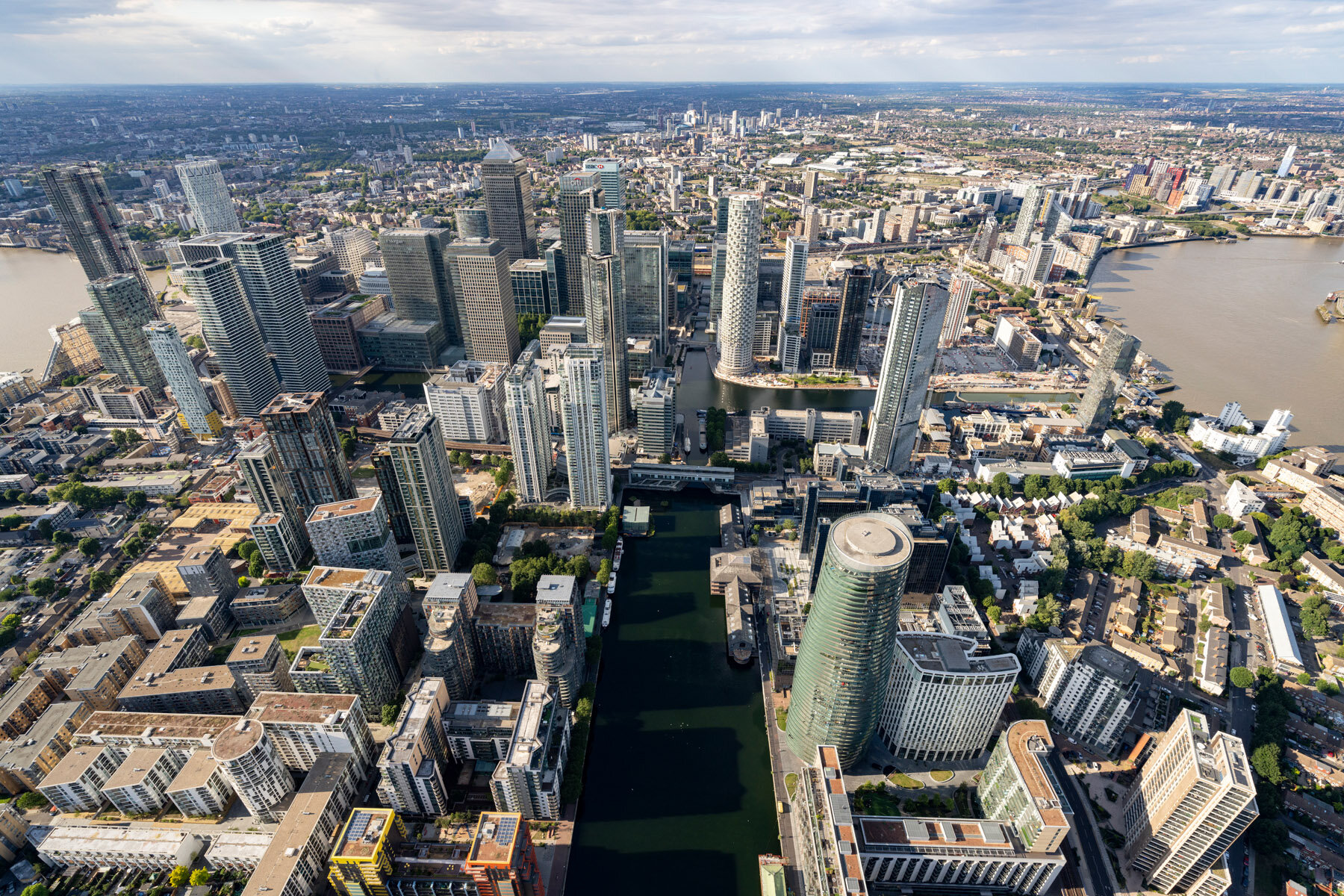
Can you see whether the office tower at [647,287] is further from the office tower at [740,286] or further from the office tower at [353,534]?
the office tower at [353,534]

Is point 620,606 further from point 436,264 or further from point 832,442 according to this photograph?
point 436,264

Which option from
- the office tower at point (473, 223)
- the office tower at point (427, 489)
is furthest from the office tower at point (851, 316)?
the office tower at point (473, 223)

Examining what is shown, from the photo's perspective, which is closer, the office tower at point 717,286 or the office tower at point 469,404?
the office tower at point 469,404

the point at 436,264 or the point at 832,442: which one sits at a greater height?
the point at 436,264

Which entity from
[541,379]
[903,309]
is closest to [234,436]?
[541,379]

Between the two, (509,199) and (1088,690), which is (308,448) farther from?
(509,199)

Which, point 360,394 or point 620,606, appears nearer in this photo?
point 620,606
